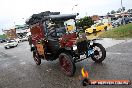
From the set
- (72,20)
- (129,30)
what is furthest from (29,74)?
(129,30)

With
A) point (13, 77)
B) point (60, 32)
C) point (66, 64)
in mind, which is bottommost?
point (13, 77)

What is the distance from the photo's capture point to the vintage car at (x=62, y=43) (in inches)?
374

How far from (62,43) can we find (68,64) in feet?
3.15

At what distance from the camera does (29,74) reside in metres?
10.9

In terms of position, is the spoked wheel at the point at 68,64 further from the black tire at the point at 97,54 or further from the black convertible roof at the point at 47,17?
the black convertible roof at the point at 47,17

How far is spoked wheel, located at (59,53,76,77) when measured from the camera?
8867 mm

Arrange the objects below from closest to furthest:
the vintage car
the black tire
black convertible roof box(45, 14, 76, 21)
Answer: the vintage car
black convertible roof box(45, 14, 76, 21)
the black tire

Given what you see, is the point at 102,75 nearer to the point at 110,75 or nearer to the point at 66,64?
the point at 110,75

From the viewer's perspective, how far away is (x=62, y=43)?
9727mm

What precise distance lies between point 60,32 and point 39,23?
3.82 ft

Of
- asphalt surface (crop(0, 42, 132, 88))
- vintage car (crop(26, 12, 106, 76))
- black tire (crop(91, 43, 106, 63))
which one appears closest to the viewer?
asphalt surface (crop(0, 42, 132, 88))

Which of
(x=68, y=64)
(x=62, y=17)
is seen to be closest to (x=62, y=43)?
(x=68, y=64)

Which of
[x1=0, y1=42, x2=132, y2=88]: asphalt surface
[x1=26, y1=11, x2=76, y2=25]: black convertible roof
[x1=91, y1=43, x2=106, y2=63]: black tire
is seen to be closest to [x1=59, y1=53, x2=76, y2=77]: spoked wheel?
[x1=0, y1=42, x2=132, y2=88]: asphalt surface

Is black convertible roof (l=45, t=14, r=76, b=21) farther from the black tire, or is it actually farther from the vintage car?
the black tire
